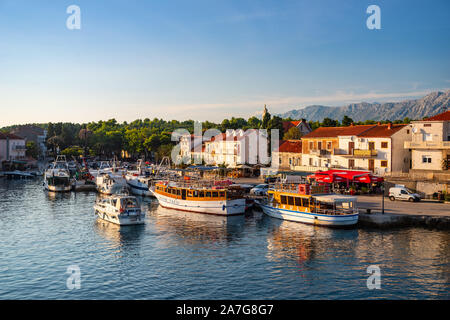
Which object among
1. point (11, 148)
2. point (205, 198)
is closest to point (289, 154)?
point (205, 198)

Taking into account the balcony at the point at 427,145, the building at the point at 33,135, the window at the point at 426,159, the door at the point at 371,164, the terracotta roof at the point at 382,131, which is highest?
the building at the point at 33,135

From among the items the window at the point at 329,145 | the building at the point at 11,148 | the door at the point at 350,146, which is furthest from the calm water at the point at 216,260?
the building at the point at 11,148

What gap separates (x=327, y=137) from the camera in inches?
3000

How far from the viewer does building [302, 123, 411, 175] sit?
65.0m

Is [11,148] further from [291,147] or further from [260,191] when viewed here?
[260,191]

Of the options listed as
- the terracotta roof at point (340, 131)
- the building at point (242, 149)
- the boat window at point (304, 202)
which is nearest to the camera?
the boat window at point (304, 202)

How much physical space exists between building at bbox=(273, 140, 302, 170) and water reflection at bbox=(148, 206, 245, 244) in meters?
31.6

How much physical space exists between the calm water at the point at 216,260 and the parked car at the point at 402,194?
11000 millimetres

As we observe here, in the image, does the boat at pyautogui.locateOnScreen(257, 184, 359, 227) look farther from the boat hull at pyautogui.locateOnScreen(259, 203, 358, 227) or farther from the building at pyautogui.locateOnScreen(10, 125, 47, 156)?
the building at pyautogui.locateOnScreen(10, 125, 47, 156)

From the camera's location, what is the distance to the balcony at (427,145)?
57094 mm

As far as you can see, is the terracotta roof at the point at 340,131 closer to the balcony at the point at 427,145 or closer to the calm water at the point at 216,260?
the balcony at the point at 427,145

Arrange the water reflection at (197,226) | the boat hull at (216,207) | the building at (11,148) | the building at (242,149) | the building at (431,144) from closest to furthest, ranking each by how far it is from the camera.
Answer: the water reflection at (197,226)
the boat hull at (216,207)
the building at (431,144)
the building at (242,149)
the building at (11,148)

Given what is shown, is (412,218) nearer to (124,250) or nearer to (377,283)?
(377,283)

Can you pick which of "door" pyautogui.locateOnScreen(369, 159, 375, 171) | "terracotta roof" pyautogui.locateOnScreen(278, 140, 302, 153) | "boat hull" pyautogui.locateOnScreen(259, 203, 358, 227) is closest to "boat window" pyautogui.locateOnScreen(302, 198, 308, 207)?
"boat hull" pyautogui.locateOnScreen(259, 203, 358, 227)
